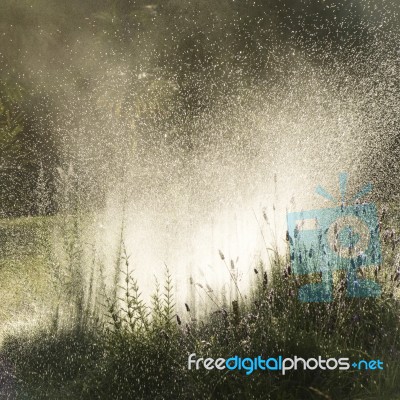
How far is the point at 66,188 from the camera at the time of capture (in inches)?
385

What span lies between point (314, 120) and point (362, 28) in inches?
A: 93.1

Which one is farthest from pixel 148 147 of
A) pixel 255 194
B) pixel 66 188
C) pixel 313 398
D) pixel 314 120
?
pixel 313 398

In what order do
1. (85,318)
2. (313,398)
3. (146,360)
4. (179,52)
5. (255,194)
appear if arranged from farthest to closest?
1. (179,52)
2. (255,194)
3. (85,318)
4. (146,360)
5. (313,398)

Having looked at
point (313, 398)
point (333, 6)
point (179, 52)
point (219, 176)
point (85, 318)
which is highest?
point (333, 6)

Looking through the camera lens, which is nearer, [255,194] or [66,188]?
[255,194]

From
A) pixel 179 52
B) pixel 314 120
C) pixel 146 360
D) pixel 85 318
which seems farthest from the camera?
pixel 179 52

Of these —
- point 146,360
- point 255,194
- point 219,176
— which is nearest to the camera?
point 146,360

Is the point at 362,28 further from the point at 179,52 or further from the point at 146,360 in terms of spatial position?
the point at 146,360

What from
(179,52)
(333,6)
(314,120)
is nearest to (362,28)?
(333,6)

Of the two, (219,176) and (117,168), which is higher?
(117,168)

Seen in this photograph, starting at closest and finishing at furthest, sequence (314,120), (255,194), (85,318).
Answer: (85,318)
(255,194)
(314,120)

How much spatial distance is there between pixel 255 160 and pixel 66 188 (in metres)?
4.15

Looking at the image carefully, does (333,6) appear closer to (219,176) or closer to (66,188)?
(219,176)

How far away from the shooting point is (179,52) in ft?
31.6
